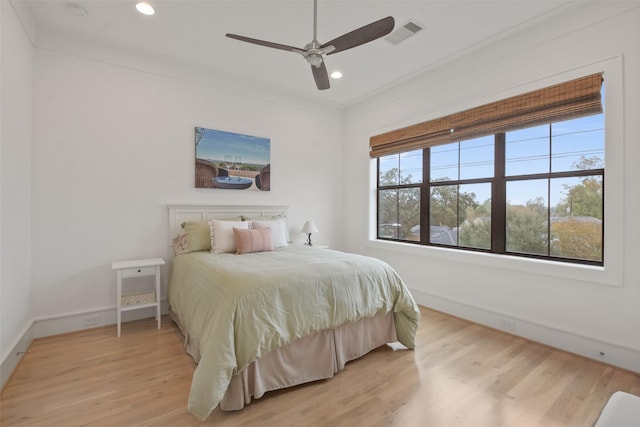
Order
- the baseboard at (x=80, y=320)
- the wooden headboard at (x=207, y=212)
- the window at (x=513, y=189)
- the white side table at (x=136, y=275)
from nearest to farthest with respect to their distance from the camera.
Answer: the window at (x=513, y=189) < the baseboard at (x=80, y=320) < the white side table at (x=136, y=275) < the wooden headboard at (x=207, y=212)

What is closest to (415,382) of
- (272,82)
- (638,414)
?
(638,414)

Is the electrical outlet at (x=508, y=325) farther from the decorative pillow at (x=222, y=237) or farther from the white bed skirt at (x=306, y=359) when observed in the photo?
the decorative pillow at (x=222, y=237)

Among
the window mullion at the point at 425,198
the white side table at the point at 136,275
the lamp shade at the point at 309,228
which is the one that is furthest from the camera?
the lamp shade at the point at 309,228

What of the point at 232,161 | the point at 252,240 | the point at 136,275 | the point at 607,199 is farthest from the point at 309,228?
the point at 607,199

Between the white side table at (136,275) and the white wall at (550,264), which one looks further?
the white side table at (136,275)

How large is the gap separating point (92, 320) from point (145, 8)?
9.88ft

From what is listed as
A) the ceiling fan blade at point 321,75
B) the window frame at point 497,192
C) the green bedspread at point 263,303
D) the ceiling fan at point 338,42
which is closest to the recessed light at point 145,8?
the ceiling fan at point 338,42

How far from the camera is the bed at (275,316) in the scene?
1.80m

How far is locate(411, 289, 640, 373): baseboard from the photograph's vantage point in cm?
232

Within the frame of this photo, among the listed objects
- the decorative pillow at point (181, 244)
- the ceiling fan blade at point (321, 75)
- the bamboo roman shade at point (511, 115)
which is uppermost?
the ceiling fan blade at point (321, 75)

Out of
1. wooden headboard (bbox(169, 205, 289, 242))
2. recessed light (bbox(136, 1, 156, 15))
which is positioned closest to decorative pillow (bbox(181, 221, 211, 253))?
wooden headboard (bbox(169, 205, 289, 242))

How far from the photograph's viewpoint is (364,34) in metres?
2.02

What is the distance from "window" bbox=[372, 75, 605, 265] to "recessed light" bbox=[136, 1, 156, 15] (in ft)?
9.96

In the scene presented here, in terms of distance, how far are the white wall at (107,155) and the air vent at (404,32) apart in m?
1.96
